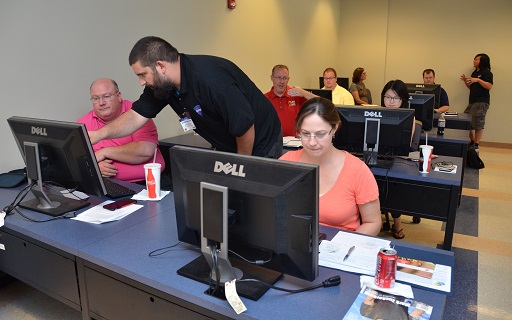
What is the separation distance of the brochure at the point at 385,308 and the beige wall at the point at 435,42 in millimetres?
7288

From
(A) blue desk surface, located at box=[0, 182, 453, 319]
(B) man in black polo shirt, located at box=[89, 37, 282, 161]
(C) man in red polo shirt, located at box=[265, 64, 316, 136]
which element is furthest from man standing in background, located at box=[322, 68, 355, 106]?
(A) blue desk surface, located at box=[0, 182, 453, 319]

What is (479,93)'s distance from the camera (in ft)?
22.3

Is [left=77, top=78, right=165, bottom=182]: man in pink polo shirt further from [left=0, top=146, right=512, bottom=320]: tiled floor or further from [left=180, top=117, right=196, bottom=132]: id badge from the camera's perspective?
[left=0, top=146, right=512, bottom=320]: tiled floor

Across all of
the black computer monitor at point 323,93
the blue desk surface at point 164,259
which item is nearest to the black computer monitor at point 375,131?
the black computer monitor at point 323,93

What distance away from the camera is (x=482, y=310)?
7.68ft

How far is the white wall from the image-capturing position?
102 inches

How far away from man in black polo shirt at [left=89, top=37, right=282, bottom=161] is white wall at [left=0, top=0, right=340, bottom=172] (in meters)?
0.79

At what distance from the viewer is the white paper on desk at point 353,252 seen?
4.59ft

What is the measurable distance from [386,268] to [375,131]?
1.64 meters

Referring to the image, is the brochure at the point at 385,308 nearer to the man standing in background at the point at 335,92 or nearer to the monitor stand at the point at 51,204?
the monitor stand at the point at 51,204

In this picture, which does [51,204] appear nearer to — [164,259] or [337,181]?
[164,259]

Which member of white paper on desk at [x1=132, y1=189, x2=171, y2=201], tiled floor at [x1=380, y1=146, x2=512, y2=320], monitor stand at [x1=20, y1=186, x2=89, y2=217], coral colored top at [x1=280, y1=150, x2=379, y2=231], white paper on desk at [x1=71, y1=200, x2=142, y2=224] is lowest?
tiled floor at [x1=380, y1=146, x2=512, y2=320]

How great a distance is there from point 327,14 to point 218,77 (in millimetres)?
5962

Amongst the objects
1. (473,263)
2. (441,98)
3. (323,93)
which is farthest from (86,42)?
(441,98)
